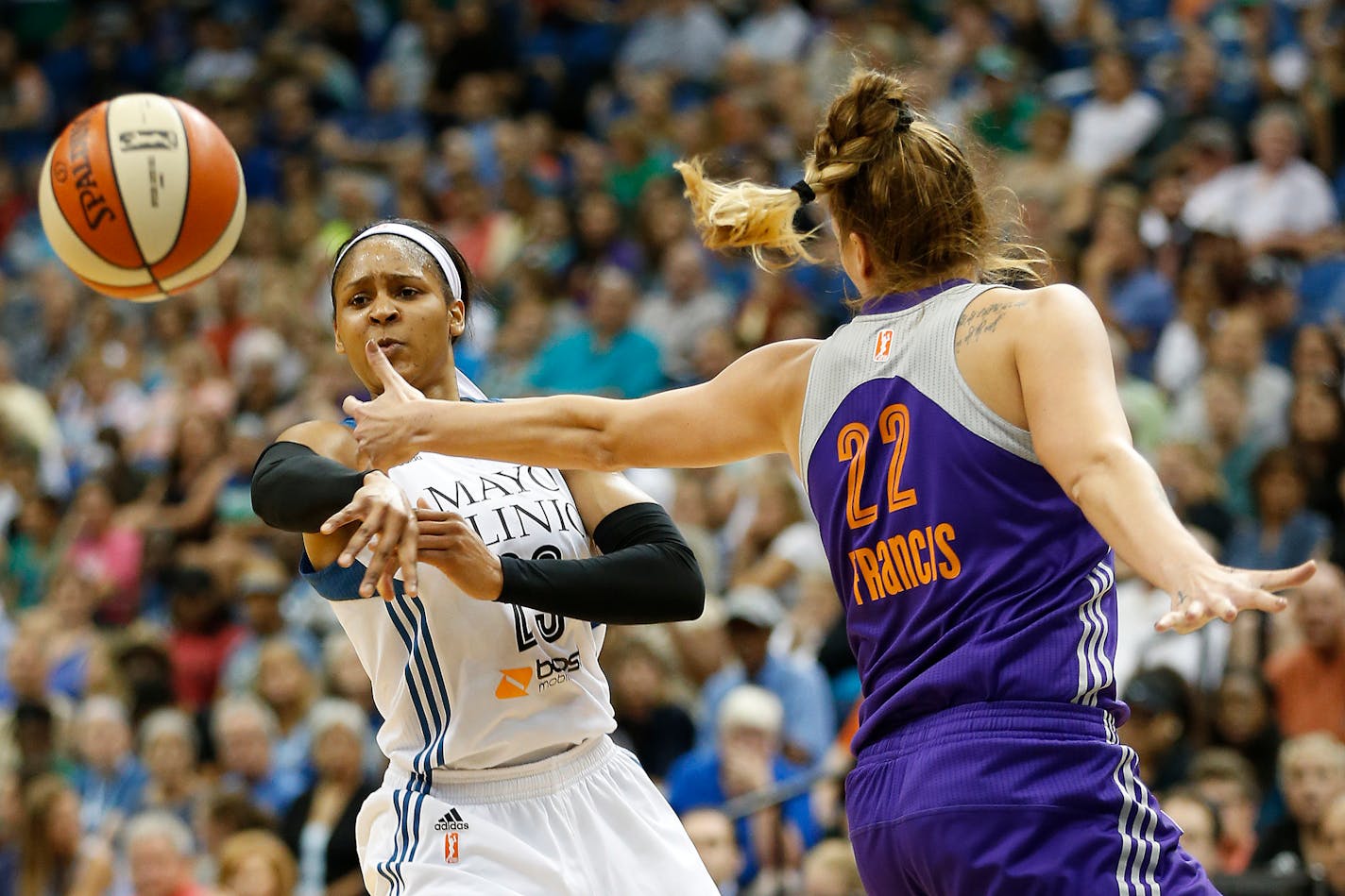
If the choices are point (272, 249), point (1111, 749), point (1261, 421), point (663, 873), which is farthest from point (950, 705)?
point (272, 249)

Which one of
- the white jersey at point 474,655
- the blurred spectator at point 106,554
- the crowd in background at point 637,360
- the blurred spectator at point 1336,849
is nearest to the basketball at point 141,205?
the crowd in background at point 637,360

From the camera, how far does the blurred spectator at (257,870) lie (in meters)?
7.54

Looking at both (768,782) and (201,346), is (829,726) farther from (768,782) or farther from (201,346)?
(201,346)

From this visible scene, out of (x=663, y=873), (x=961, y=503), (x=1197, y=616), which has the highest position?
(x=961, y=503)

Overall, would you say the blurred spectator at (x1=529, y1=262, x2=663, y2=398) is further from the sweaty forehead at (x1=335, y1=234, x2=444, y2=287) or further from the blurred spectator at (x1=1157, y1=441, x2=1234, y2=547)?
the sweaty forehead at (x1=335, y1=234, x2=444, y2=287)

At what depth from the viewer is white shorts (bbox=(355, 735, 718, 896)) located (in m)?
3.74

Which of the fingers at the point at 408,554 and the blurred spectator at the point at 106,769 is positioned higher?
the fingers at the point at 408,554

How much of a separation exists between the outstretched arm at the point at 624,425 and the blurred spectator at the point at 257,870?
4.54 metres

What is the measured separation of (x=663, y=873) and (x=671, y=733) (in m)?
4.37

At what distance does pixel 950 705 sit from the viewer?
119 inches

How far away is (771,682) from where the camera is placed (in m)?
8.16

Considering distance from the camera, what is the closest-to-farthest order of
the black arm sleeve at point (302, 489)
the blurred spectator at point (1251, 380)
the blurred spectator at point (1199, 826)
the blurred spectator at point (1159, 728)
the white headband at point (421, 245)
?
1. the black arm sleeve at point (302, 489)
2. the white headband at point (421, 245)
3. the blurred spectator at point (1199, 826)
4. the blurred spectator at point (1159, 728)
5. the blurred spectator at point (1251, 380)

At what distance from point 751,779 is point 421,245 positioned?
396 cm

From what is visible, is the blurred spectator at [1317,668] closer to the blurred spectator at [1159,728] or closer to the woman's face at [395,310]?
the blurred spectator at [1159,728]
